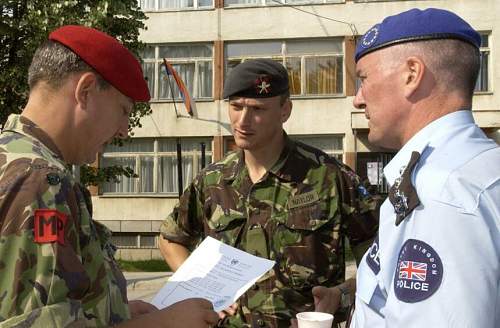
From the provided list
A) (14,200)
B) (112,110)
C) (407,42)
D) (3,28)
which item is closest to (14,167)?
(14,200)

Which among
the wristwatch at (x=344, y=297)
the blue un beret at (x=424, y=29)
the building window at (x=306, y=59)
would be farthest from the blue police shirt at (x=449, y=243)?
the building window at (x=306, y=59)

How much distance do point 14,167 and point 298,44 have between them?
16.7 m

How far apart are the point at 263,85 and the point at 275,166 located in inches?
15.5

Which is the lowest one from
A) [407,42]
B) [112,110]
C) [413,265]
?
[413,265]

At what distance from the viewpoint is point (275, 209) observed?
2715 mm

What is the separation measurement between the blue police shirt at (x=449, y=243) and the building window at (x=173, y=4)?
17183mm

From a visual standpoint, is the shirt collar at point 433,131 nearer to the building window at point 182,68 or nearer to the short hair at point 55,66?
the short hair at point 55,66

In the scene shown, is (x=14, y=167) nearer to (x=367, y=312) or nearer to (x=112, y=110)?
(x=112, y=110)

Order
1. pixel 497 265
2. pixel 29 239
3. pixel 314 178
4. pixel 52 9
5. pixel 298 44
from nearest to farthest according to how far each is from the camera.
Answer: pixel 497 265 → pixel 29 239 → pixel 314 178 → pixel 52 9 → pixel 298 44

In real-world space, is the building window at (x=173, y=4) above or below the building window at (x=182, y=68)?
above

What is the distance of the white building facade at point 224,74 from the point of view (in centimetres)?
1688

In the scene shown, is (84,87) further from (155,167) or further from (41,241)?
(155,167)

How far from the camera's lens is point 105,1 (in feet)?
30.6

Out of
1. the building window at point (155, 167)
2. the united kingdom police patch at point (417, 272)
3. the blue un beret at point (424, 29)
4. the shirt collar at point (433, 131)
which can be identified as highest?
the blue un beret at point (424, 29)
